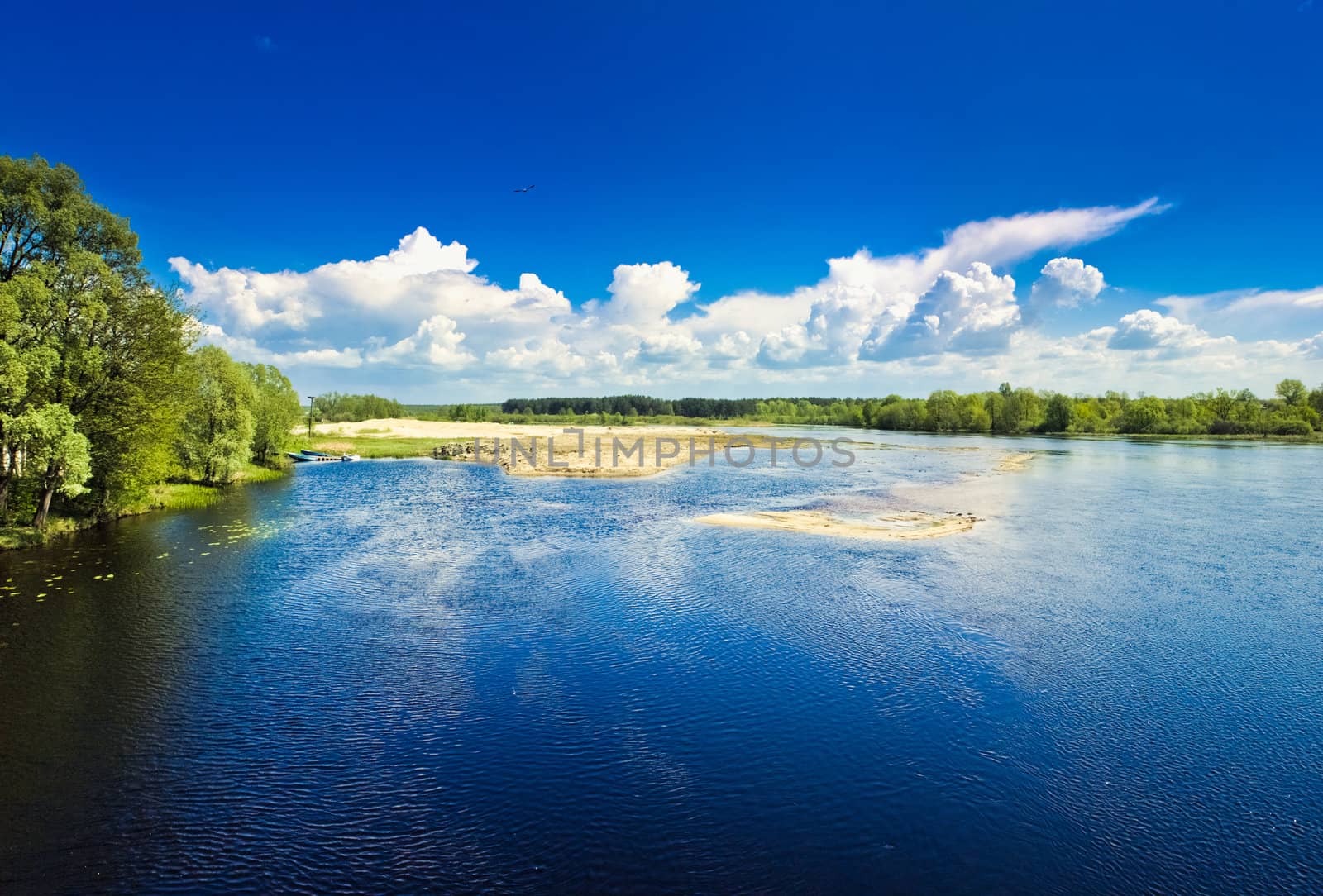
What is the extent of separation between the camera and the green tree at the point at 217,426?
48125mm

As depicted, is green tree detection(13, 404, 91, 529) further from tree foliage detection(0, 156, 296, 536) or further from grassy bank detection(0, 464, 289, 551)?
grassy bank detection(0, 464, 289, 551)

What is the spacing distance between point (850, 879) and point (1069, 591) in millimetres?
18686

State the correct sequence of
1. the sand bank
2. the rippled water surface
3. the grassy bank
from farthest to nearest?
the sand bank → the grassy bank → the rippled water surface

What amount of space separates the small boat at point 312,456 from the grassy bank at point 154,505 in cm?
1358

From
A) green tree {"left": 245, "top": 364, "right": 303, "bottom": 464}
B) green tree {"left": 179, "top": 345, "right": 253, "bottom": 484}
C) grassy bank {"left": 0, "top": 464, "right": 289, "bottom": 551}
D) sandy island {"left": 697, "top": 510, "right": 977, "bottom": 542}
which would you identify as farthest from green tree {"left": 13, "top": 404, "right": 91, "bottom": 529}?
green tree {"left": 245, "top": 364, "right": 303, "bottom": 464}

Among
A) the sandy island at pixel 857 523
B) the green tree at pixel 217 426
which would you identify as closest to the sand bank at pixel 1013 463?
the sandy island at pixel 857 523

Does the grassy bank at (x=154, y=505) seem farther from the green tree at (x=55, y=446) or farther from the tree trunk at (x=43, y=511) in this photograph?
the green tree at (x=55, y=446)

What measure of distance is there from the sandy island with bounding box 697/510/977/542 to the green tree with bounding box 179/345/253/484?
36.5 m

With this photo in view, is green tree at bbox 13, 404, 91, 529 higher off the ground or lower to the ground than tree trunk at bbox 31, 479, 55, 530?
higher

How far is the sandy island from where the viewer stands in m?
34.1

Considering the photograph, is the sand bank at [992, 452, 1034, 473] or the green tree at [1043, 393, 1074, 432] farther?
the green tree at [1043, 393, 1074, 432]

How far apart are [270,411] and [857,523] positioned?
2236 inches

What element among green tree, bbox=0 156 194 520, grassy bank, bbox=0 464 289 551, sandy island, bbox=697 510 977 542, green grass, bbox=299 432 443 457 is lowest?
sandy island, bbox=697 510 977 542

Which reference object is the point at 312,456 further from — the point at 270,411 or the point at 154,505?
the point at 154,505
